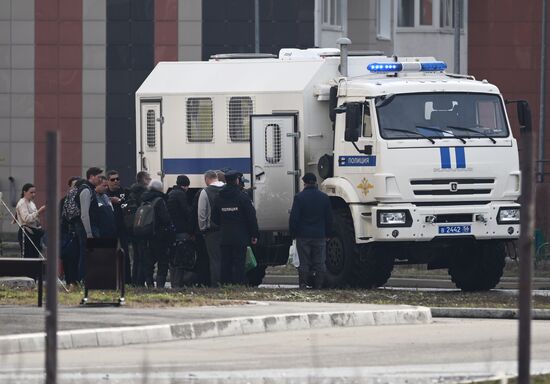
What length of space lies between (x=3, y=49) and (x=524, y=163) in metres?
38.4

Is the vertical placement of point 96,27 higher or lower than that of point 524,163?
higher

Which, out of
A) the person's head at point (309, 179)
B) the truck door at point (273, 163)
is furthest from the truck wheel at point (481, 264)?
the person's head at point (309, 179)

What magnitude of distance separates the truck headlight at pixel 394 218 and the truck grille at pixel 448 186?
13.5 inches

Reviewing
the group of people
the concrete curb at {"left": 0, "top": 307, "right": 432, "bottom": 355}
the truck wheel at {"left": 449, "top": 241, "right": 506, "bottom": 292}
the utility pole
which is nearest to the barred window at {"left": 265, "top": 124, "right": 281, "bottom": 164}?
the group of people

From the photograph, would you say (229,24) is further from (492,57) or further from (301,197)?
(301,197)

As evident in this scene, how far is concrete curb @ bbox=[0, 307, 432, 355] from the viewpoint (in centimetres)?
1434

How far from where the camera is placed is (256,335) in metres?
16.4

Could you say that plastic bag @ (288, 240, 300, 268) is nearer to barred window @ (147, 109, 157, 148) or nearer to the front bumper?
the front bumper

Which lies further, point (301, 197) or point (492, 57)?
point (492, 57)

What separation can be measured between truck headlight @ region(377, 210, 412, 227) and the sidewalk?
13.6 feet

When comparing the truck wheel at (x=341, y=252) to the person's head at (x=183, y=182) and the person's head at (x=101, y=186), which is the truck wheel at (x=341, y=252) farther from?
the person's head at (x=101, y=186)

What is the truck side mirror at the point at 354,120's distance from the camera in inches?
925

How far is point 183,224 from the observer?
24.4 metres

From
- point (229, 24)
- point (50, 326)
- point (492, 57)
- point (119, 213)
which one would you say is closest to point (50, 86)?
point (229, 24)
